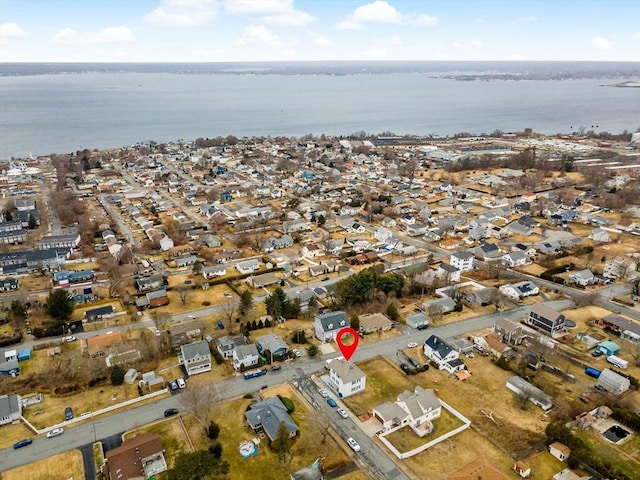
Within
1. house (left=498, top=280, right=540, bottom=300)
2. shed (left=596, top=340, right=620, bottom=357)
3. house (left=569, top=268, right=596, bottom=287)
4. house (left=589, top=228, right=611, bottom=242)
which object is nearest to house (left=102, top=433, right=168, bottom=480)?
shed (left=596, top=340, right=620, bottom=357)

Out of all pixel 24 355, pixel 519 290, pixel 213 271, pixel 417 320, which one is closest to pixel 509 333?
pixel 417 320

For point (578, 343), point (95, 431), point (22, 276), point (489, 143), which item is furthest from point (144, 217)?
point (489, 143)

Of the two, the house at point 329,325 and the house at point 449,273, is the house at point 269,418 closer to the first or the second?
the house at point 329,325

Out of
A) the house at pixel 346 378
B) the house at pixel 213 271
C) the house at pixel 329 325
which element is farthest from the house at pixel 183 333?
the house at pixel 346 378

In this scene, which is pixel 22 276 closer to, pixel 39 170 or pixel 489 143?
pixel 39 170

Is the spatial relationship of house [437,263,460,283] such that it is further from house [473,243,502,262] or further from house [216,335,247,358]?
house [216,335,247,358]
